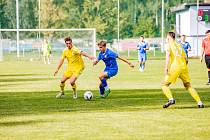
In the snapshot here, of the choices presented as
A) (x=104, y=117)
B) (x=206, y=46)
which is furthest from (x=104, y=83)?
(x=206, y=46)

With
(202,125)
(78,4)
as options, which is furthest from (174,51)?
(78,4)

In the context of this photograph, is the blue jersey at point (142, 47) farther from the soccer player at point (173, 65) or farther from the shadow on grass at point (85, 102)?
the soccer player at point (173, 65)

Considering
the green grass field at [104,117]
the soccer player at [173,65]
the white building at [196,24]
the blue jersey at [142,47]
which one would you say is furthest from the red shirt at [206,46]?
the white building at [196,24]

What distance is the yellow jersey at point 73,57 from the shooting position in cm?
2062

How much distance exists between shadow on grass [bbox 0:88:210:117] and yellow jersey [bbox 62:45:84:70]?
3.07 ft

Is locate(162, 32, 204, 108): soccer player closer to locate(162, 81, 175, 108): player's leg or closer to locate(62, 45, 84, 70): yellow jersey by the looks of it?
locate(162, 81, 175, 108): player's leg

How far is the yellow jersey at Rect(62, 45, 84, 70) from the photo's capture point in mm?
20625

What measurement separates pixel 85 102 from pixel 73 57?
7.43ft

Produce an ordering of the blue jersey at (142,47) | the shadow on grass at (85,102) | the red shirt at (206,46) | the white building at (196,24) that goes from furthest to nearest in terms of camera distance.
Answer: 1. the white building at (196,24)
2. the blue jersey at (142,47)
3. the red shirt at (206,46)
4. the shadow on grass at (85,102)

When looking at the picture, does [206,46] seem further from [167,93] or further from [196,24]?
[196,24]

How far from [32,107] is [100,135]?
5814mm

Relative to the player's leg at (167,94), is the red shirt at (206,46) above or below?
above

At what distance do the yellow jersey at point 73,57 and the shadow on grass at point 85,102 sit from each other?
94 centimetres

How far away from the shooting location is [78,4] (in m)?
106
